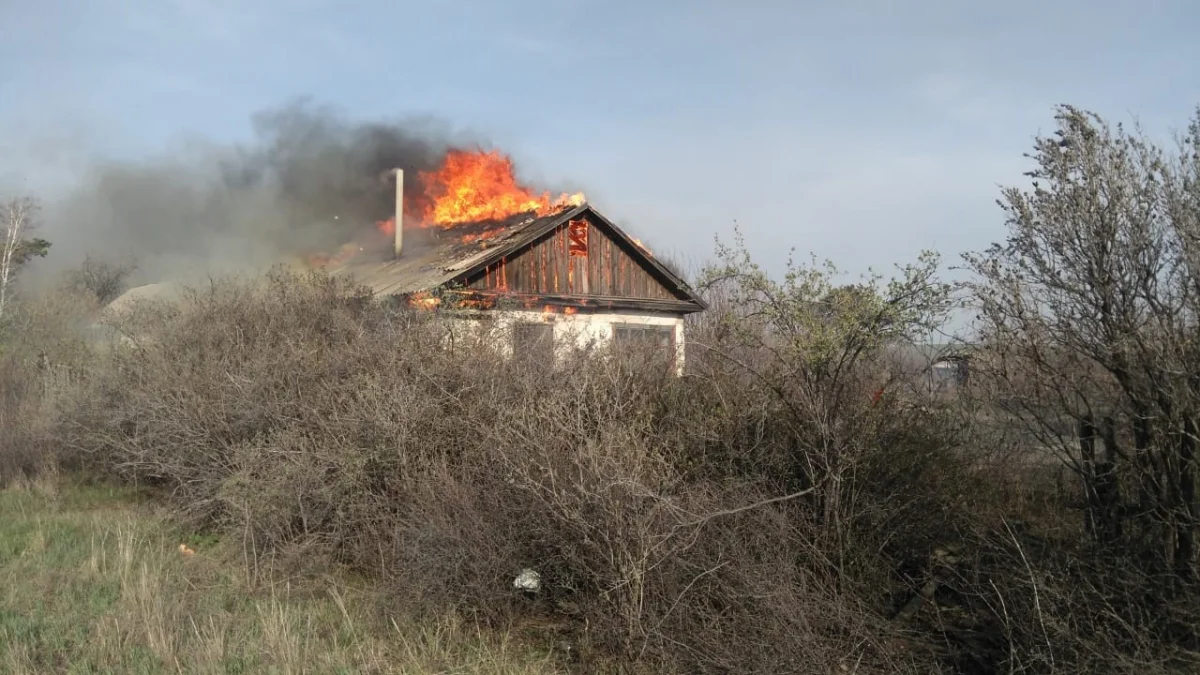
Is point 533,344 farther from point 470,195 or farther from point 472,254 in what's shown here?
point 470,195

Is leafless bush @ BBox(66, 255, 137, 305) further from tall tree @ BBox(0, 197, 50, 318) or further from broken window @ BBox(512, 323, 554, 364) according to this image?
broken window @ BBox(512, 323, 554, 364)

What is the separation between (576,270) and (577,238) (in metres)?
0.78

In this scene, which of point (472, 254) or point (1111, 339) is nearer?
point (1111, 339)

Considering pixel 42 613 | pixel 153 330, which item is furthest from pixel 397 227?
pixel 42 613

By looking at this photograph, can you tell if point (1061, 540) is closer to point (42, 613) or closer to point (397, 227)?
point (42, 613)

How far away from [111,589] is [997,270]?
7.43m

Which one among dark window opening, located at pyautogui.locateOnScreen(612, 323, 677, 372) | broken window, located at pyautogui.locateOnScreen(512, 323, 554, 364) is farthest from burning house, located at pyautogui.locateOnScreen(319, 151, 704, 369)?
dark window opening, located at pyautogui.locateOnScreen(612, 323, 677, 372)

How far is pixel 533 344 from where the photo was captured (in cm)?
920

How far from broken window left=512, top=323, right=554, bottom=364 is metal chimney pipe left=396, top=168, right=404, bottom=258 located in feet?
48.0

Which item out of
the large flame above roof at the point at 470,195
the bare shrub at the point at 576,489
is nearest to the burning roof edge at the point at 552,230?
the large flame above roof at the point at 470,195

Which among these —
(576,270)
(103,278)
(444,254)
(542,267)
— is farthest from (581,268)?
(103,278)

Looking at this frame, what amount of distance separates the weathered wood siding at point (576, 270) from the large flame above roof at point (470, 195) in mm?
3511

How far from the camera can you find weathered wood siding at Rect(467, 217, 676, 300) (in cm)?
1866

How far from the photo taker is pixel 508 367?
8.61m
